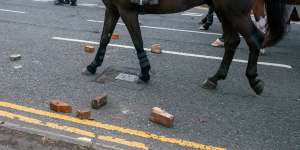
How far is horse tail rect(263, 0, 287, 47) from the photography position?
16.2ft

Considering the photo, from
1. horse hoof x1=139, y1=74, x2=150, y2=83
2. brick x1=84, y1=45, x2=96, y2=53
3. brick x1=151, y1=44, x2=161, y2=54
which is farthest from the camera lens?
brick x1=151, y1=44, x2=161, y2=54

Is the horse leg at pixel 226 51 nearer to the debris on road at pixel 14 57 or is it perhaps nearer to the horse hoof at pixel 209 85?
the horse hoof at pixel 209 85

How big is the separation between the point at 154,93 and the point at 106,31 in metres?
1.11

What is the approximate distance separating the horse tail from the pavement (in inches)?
30.1

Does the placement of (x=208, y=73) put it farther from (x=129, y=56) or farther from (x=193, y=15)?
(x=193, y=15)

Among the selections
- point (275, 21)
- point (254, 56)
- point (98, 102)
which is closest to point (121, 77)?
point (98, 102)

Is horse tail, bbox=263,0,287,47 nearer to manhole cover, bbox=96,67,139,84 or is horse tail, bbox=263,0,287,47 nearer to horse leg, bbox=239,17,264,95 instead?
horse leg, bbox=239,17,264,95

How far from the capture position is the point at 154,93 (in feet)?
17.4

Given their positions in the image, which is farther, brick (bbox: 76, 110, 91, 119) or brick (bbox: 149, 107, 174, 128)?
brick (bbox: 76, 110, 91, 119)

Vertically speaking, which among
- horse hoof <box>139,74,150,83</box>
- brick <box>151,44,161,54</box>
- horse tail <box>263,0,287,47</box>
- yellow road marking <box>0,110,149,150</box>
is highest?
horse tail <box>263,0,287,47</box>

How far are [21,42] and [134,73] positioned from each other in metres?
2.75

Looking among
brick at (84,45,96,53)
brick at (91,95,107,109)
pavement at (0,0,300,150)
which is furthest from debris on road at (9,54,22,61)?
brick at (91,95,107,109)

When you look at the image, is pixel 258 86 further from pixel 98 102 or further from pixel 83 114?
pixel 83 114

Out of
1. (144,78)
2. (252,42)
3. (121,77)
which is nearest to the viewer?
(252,42)
